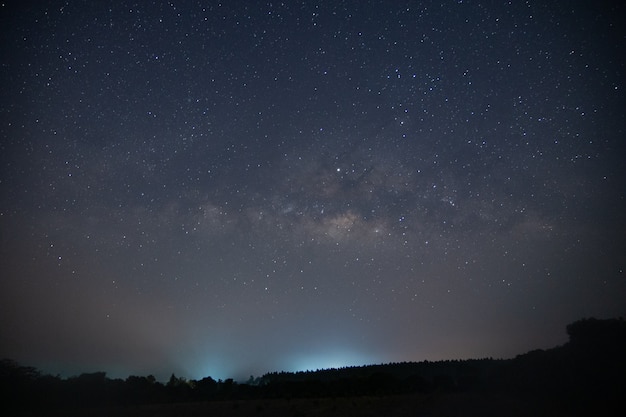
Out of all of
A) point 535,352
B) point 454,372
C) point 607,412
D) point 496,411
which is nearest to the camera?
point 607,412

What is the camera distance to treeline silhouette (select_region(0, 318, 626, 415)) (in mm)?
24234

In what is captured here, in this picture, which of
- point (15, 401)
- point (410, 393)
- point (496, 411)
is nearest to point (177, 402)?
point (15, 401)

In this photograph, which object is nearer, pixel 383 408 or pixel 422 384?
pixel 383 408

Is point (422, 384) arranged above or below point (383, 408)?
above

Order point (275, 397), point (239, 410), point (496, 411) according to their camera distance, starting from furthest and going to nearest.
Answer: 1. point (275, 397)
2. point (239, 410)
3. point (496, 411)

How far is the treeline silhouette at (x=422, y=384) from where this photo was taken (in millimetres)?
24234

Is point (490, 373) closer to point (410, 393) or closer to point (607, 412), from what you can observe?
point (410, 393)

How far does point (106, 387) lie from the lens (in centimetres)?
3797

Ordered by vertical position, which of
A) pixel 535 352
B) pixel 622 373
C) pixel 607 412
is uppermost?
pixel 535 352

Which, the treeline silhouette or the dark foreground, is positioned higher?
the treeline silhouette

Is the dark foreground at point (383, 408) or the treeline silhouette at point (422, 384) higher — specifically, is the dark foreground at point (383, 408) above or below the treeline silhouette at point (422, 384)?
below

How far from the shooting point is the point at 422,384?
33.9 m

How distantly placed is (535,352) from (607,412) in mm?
8370

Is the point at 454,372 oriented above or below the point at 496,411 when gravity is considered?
above
